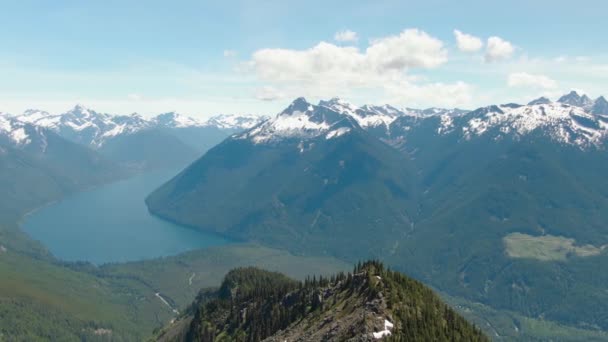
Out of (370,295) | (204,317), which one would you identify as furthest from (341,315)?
(204,317)

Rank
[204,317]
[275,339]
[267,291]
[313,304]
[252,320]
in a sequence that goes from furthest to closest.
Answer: [204,317], [267,291], [252,320], [313,304], [275,339]

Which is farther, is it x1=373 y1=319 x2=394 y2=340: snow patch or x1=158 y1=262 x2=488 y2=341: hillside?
x1=158 y1=262 x2=488 y2=341: hillside

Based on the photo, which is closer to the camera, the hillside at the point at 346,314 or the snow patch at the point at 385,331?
the snow patch at the point at 385,331

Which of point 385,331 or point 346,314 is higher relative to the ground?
point 385,331

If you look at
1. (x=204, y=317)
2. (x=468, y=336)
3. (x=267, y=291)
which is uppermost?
(x=468, y=336)

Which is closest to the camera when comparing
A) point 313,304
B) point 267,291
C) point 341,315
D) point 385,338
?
point 385,338

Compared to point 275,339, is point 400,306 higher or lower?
higher

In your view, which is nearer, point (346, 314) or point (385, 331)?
point (385, 331)

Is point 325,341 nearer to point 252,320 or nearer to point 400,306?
point 400,306
